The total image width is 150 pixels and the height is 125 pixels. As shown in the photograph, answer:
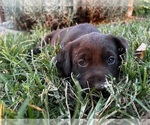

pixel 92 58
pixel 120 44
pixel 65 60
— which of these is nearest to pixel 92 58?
pixel 92 58

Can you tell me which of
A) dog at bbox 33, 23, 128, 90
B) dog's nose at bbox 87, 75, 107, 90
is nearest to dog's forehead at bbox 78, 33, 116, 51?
dog at bbox 33, 23, 128, 90

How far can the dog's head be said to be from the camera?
253 centimetres

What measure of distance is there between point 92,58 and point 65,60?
261mm

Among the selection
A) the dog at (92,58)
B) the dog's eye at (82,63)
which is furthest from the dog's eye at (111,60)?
the dog's eye at (82,63)

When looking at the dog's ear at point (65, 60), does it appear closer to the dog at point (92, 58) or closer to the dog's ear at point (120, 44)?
the dog at point (92, 58)

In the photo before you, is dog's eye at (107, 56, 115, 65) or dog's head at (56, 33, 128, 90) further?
dog's eye at (107, 56, 115, 65)

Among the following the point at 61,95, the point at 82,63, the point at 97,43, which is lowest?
the point at 61,95

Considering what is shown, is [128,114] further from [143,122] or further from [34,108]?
[34,108]

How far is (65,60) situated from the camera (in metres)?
2.85

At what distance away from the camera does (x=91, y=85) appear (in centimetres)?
243

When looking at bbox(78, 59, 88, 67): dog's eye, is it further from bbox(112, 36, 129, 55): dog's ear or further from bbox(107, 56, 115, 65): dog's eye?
bbox(112, 36, 129, 55): dog's ear

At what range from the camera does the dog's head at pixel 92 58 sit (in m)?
2.53

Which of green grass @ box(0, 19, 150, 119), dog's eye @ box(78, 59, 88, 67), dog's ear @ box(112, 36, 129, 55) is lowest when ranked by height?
green grass @ box(0, 19, 150, 119)

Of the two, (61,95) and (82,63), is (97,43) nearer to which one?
(82,63)
